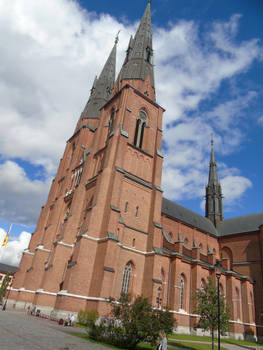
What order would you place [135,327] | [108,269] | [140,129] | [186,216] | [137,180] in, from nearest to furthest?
[135,327], [108,269], [137,180], [140,129], [186,216]

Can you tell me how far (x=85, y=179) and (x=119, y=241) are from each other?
896 cm

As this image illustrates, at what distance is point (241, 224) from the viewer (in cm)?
4641

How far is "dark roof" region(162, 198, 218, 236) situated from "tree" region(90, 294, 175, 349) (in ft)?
81.4

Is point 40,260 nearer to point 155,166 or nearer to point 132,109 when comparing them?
point 155,166

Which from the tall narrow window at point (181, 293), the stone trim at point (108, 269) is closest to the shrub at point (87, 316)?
the stone trim at point (108, 269)

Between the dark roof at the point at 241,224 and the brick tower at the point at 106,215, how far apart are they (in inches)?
903

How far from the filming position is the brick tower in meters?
22.1

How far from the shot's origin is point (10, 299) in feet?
97.8

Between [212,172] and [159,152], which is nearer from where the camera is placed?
[159,152]

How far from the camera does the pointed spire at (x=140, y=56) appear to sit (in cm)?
3706

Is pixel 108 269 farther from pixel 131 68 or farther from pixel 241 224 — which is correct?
pixel 241 224

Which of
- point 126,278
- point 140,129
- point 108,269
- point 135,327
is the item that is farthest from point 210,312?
point 140,129

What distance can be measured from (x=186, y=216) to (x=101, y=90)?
84.4 ft

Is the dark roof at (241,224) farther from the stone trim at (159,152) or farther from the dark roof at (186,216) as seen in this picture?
the stone trim at (159,152)
